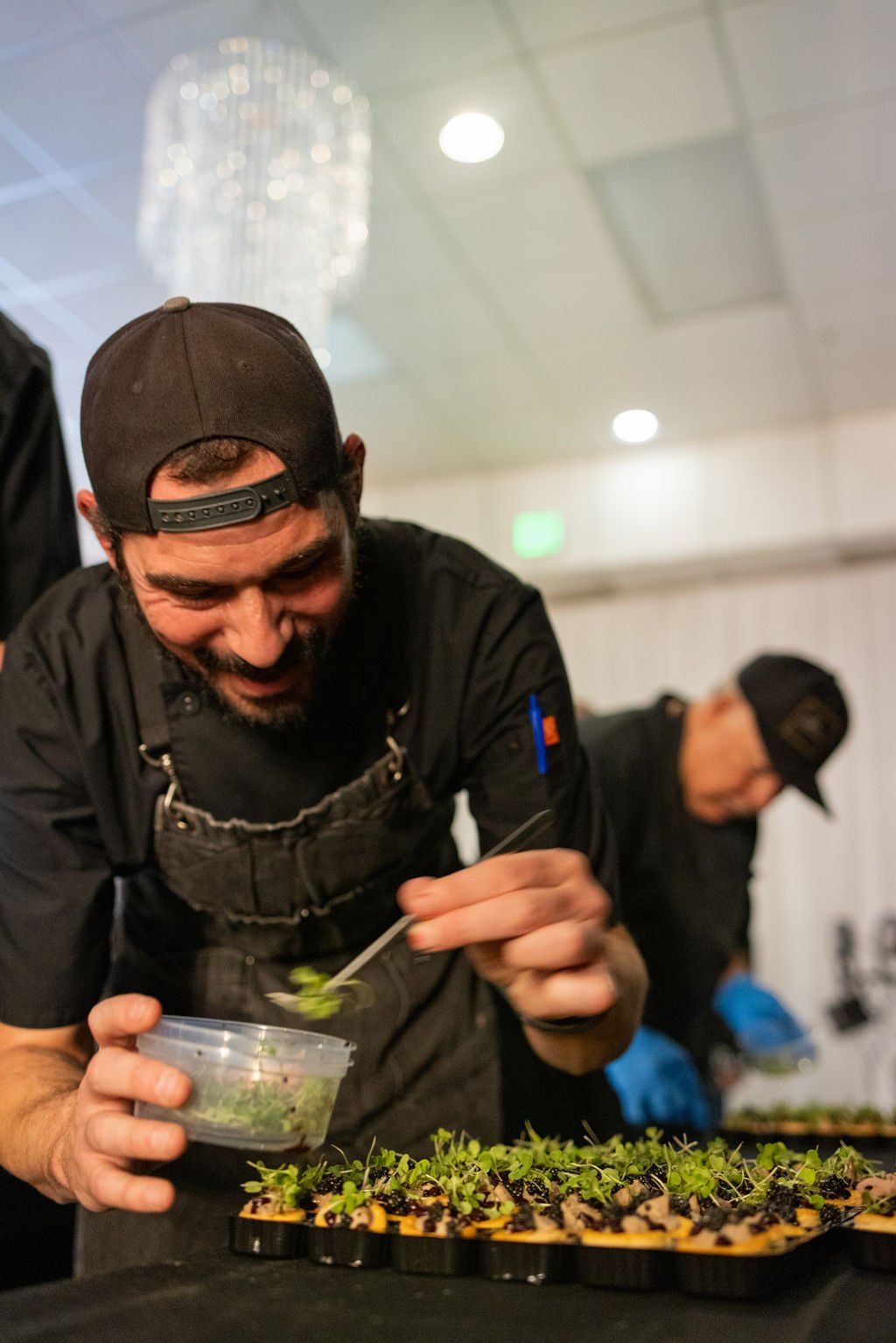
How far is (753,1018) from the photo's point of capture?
302cm

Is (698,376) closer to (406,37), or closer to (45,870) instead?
(406,37)

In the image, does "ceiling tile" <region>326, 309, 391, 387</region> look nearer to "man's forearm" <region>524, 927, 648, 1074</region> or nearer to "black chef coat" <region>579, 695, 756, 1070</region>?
"black chef coat" <region>579, 695, 756, 1070</region>

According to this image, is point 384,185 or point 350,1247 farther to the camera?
point 384,185

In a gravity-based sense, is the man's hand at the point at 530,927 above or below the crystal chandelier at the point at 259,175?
below

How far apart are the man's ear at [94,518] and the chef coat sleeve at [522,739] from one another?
0.37 meters

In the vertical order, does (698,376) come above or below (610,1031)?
above

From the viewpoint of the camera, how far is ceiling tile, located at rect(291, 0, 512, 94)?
2.58 metres

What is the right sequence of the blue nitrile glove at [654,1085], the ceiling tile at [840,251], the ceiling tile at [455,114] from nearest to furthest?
the blue nitrile glove at [654,1085] → the ceiling tile at [455,114] → the ceiling tile at [840,251]

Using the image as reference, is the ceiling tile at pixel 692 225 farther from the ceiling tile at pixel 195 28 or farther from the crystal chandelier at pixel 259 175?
the ceiling tile at pixel 195 28

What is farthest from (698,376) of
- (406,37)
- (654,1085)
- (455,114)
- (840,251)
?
(654,1085)

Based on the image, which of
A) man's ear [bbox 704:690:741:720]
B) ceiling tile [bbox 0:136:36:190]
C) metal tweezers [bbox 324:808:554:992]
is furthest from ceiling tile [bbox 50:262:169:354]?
metal tweezers [bbox 324:808:554:992]

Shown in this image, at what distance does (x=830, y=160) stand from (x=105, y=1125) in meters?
3.07

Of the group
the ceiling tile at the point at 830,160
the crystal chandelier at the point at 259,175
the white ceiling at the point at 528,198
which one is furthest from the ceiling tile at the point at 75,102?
the ceiling tile at the point at 830,160

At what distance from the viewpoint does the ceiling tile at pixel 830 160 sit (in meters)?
2.98
